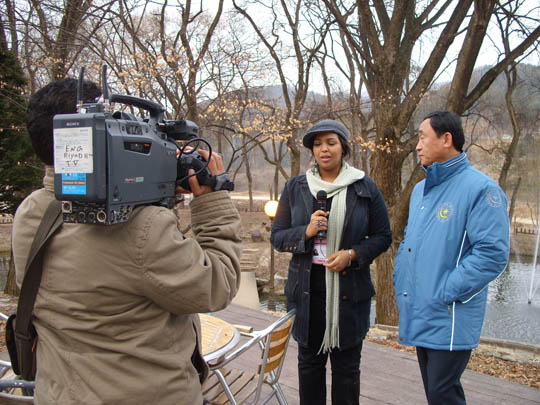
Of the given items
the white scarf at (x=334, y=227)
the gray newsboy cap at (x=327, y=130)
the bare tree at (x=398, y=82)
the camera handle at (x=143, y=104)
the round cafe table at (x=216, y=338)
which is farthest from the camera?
the bare tree at (x=398, y=82)

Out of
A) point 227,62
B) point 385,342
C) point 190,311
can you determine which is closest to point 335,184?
point 190,311

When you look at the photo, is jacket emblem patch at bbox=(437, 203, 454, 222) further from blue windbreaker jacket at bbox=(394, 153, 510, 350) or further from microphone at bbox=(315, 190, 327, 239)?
microphone at bbox=(315, 190, 327, 239)

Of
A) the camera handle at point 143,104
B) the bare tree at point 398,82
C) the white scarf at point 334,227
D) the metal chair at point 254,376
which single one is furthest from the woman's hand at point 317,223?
the bare tree at point 398,82

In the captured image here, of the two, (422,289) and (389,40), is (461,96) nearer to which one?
(389,40)

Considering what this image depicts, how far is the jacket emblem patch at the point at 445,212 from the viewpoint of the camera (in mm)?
2080

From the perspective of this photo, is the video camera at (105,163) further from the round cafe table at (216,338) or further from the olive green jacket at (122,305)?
the round cafe table at (216,338)

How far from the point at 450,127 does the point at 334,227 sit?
77 centimetres

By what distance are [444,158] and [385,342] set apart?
2796mm

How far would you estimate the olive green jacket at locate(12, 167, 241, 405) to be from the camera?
1124 millimetres

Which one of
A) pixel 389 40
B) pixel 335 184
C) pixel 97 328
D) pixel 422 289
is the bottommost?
pixel 422 289

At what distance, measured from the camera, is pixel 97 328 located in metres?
1.16

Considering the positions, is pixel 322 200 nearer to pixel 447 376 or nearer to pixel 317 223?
pixel 317 223

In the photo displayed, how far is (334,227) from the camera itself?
94.9 inches

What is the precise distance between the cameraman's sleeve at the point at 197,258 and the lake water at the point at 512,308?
1048cm
